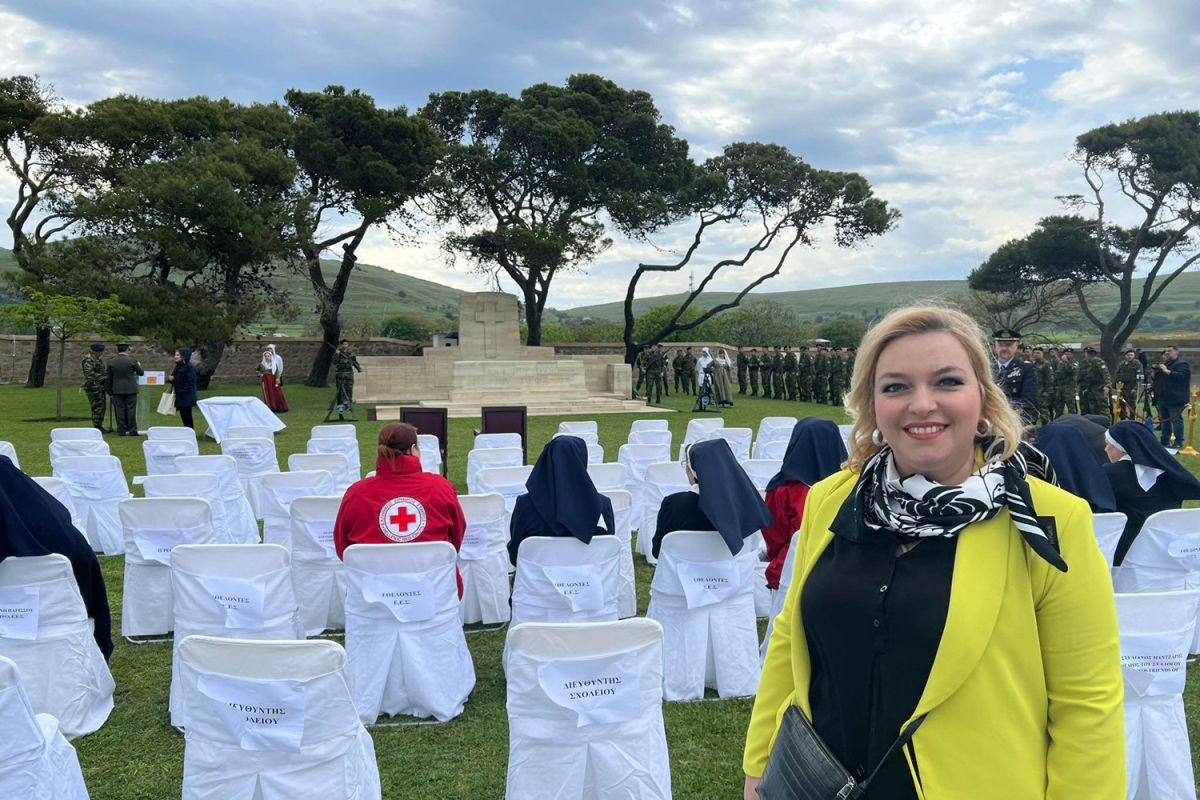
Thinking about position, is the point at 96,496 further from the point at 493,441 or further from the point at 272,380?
the point at 272,380

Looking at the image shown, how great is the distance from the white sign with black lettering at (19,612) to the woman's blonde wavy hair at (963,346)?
391 cm

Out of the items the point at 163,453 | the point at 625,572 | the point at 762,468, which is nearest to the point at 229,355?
the point at 163,453

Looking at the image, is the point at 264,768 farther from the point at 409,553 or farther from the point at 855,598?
the point at 855,598

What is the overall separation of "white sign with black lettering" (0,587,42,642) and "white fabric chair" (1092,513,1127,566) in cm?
537

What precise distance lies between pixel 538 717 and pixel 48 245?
2472cm

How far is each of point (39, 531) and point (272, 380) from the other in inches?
666

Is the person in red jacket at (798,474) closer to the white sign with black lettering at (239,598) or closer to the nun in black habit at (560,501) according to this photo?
the nun in black habit at (560,501)

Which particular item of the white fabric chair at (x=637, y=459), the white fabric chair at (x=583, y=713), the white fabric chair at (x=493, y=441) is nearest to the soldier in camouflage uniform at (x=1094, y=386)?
the white fabric chair at (x=637, y=459)

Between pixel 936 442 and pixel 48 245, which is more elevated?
pixel 48 245

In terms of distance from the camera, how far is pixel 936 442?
1.52m

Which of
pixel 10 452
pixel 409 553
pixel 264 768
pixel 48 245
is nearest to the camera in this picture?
pixel 264 768

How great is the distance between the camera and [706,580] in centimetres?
443

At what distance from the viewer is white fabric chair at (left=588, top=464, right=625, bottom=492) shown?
22.4 ft

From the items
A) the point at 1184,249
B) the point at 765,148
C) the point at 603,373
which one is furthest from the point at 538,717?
the point at 1184,249
